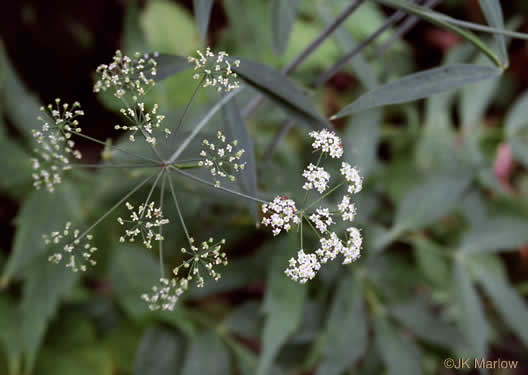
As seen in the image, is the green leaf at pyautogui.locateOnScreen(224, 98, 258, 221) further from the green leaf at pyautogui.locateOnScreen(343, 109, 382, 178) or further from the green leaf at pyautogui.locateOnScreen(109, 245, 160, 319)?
the green leaf at pyautogui.locateOnScreen(109, 245, 160, 319)

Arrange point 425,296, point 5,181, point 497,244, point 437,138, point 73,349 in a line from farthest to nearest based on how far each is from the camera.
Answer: point 425,296
point 437,138
point 73,349
point 497,244
point 5,181

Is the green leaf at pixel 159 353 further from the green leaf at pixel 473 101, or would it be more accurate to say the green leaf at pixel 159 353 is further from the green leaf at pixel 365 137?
the green leaf at pixel 473 101

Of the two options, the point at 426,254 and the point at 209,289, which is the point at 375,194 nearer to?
the point at 426,254

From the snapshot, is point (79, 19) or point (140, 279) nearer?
point (140, 279)

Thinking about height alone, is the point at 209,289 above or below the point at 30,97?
below

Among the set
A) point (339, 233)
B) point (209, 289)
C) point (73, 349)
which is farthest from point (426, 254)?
point (73, 349)

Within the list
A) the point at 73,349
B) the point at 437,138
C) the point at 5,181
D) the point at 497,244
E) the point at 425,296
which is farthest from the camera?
the point at 425,296
